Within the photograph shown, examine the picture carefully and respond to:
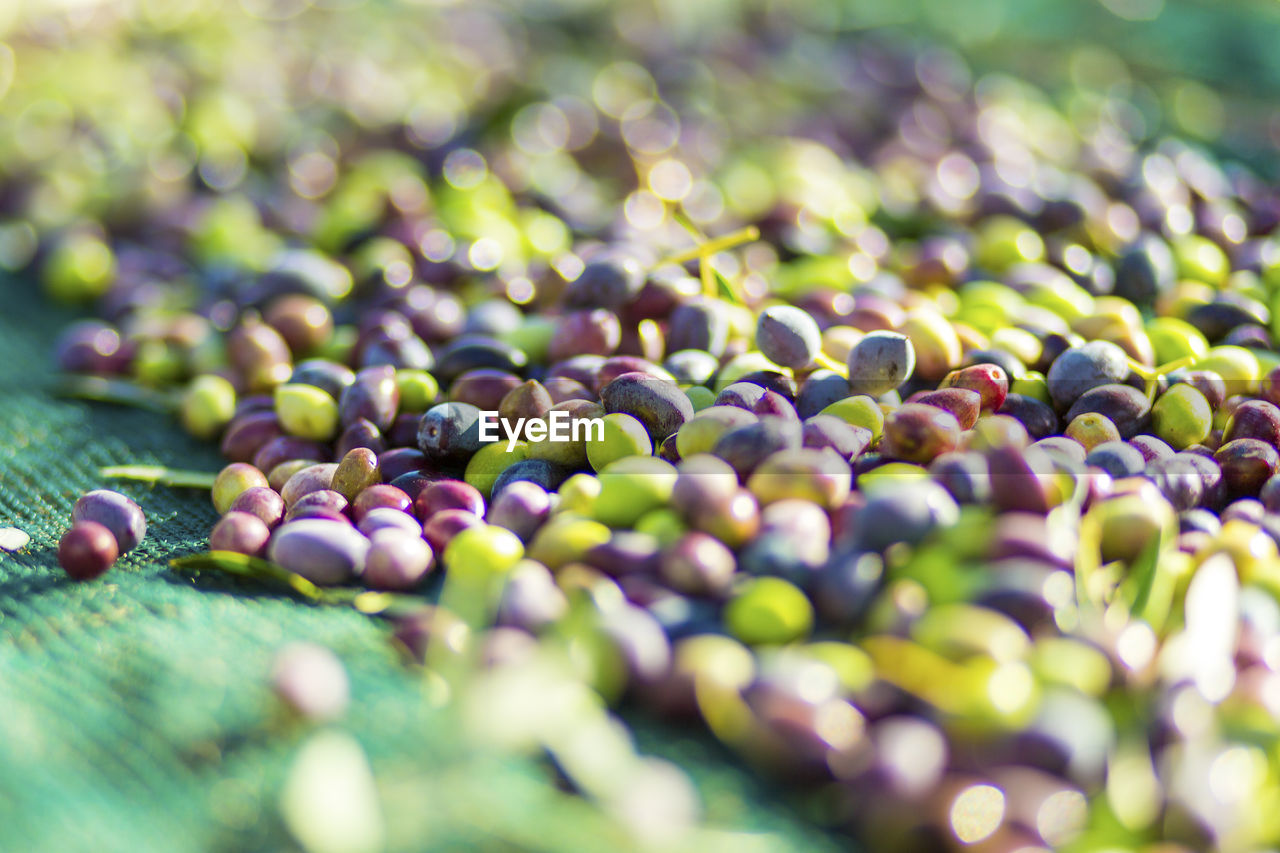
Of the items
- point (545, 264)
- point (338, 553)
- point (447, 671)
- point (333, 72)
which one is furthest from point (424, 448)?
point (333, 72)

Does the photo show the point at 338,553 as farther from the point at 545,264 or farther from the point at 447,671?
the point at 545,264

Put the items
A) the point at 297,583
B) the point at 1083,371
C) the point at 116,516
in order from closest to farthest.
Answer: the point at 297,583 → the point at 116,516 → the point at 1083,371

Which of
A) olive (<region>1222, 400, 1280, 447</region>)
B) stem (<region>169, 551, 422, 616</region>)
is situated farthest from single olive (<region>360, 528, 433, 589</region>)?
olive (<region>1222, 400, 1280, 447</region>)

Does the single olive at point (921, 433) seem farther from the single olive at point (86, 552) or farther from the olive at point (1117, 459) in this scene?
the single olive at point (86, 552)

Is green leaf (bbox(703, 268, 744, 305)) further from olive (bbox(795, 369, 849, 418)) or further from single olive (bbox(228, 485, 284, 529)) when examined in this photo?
single olive (bbox(228, 485, 284, 529))

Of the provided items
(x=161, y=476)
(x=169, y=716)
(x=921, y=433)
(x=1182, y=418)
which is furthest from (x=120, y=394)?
(x=1182, y=418)

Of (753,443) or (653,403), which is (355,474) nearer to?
(653,403)
